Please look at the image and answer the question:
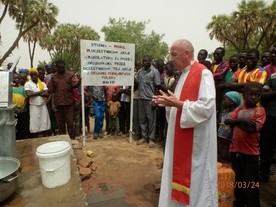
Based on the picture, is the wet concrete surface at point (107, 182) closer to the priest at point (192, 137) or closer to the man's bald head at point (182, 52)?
the priest at point (192, 137)

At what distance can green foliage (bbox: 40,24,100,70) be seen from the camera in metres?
28.8

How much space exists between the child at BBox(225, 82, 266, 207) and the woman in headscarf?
4.22 m

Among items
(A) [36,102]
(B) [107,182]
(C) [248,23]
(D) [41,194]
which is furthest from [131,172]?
(C) [248,23]

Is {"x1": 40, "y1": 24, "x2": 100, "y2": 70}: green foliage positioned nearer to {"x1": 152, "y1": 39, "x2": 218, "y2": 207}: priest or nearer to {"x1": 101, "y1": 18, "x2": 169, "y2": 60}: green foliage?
{"x1": 101, "y1": 18, "x2": 169, "y2": 60}: green foliage

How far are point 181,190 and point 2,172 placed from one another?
6.64 ft

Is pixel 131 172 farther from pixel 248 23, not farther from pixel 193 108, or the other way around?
pixel 248 23

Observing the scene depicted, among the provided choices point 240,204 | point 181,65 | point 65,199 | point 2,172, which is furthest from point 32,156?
point 240,204

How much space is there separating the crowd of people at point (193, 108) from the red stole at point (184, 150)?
0.03 ft

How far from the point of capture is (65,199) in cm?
271

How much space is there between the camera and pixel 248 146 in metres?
2.91

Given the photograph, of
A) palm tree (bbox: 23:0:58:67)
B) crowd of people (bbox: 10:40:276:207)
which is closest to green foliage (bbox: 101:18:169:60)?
palm tree (bbox: 23:0:58:67)

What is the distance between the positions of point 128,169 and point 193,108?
2.74 m

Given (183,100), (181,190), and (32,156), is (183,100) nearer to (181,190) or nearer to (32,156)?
(181,190)
